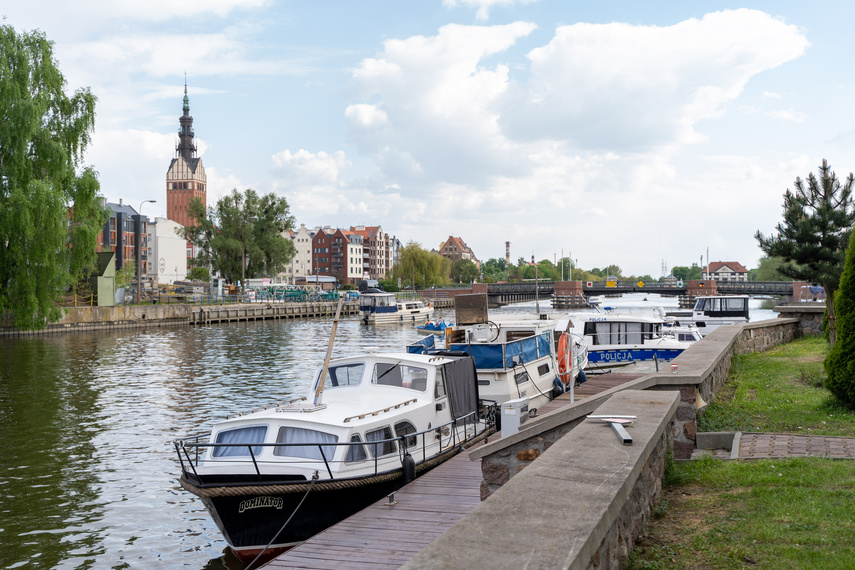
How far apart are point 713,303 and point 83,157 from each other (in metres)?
43.8

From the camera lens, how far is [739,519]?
6.61 metres

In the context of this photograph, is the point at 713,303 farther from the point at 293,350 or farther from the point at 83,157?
the point at 83,157

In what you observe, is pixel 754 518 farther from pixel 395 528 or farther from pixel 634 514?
pixel 395 528

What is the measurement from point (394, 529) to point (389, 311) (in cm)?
7231

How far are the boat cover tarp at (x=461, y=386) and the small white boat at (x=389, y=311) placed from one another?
2388 inches

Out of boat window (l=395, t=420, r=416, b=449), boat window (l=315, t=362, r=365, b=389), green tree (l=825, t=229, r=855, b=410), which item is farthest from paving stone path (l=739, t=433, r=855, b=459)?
boat window (l=315, t=362, r=365, b=389)

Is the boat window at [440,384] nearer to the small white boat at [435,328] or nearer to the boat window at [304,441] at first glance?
the boat window at [304,441]

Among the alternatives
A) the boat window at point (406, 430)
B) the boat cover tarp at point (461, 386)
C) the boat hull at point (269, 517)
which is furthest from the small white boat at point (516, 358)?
the boat hull at point (269, 517)

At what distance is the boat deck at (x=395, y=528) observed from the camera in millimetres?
8734

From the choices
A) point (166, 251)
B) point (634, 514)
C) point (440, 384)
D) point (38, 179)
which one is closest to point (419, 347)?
point (440, 384)

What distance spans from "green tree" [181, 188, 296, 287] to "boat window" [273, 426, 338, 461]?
8585cm

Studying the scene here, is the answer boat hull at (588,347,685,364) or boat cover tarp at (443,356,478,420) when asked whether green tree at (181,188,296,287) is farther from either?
boat cover tarp at (443,356,478,420)

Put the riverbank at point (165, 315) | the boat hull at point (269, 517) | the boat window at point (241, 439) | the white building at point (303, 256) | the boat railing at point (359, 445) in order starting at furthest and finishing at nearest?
the white building at point (303, 256) → the riverbank at point (165, 315) → the boat window at point (241, 439) → the boat railing at point (359, 445) → the boat hull at point (269, 517)

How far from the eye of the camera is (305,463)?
12.0 metres
